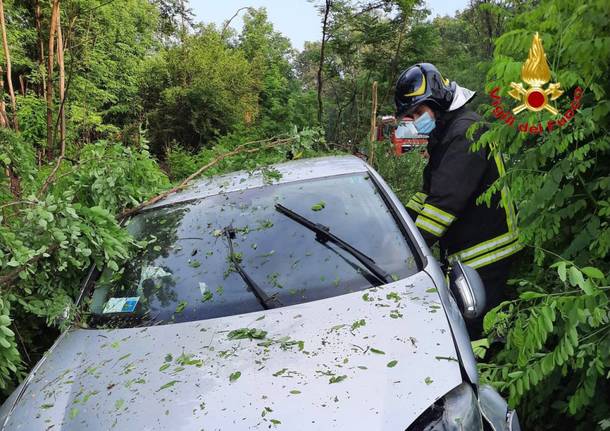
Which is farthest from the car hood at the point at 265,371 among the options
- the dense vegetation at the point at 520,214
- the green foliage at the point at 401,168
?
the green foliage at the point at 401,168

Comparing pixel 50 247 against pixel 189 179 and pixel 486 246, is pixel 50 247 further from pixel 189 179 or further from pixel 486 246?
pixel 486 246

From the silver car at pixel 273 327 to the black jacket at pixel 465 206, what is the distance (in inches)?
13.4

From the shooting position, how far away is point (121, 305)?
248 cm

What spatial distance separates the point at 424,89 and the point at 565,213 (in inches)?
53.5

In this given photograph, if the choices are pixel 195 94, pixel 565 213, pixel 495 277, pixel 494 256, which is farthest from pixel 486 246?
pixel 195 94

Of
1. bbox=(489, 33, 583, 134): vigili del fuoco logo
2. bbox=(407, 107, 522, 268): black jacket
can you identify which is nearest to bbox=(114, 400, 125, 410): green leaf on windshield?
bbox=(489, 33, 583, 134): vigili del fuoco logo

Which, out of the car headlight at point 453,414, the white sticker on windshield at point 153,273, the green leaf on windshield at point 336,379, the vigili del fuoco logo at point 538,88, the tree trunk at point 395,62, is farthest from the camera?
the tree trunk at point 395,62

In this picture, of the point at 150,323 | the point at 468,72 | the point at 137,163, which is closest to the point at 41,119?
the point at 137,163

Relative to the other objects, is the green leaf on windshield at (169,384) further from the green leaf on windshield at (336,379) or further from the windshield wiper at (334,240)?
the windshield wiper at (334,240)

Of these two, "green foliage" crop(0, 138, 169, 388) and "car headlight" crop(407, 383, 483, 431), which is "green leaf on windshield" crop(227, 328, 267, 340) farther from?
"green foliage" crop(0, 138, 169, 388)

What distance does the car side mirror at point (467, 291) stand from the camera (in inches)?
88.0

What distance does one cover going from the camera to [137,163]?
11.2ft

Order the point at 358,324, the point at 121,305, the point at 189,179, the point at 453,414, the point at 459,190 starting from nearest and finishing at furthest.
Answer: the point at 453,414, the point at 358,324, the point at 121,305, the point at 459,190, the point at 189,179

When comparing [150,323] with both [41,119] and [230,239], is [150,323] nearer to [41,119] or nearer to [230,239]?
[230,239]
